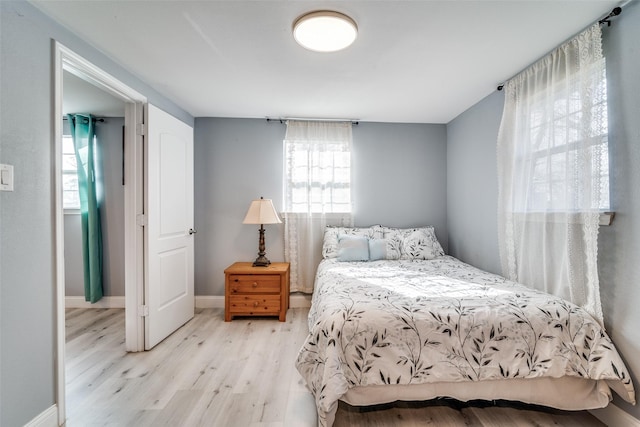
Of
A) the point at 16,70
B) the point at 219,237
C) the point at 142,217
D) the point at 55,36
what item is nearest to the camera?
the point at 16,70

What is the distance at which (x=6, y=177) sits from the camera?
132 cm

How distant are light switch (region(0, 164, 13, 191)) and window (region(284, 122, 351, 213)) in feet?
7.78

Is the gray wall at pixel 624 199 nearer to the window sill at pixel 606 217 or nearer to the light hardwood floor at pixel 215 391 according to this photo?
the window sill at pixel 606 217

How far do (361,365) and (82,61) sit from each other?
8.24 ft

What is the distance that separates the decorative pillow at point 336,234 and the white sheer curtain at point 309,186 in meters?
0.18

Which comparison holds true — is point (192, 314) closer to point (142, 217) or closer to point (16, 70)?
point (142, 217)

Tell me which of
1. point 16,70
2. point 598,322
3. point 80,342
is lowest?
point 80,342

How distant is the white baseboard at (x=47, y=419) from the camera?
4.73ft

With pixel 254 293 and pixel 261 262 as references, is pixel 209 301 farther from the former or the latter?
pixel 261 262

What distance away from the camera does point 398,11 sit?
1524 millimetres

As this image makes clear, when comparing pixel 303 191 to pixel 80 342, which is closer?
pixel 80 342

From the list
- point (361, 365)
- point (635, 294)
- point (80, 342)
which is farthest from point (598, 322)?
point (80, 342)

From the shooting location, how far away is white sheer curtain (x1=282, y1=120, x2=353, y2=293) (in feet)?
11.2

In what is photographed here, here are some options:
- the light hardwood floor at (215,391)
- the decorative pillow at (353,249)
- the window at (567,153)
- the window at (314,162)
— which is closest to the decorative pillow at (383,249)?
the decorative pillow at (353,249)
